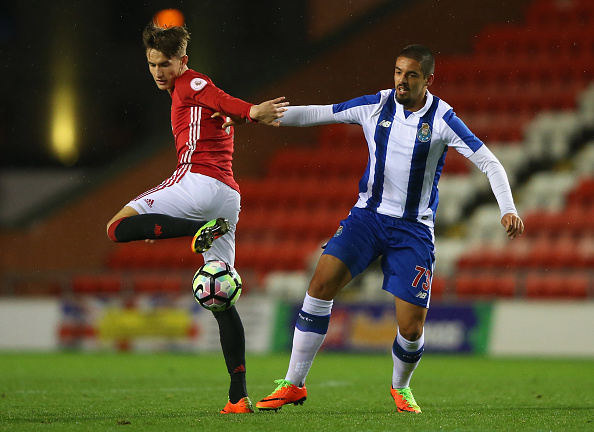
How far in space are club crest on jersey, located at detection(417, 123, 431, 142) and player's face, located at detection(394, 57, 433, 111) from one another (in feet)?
0.53

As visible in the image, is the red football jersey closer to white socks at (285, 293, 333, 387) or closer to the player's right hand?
the player's right hand

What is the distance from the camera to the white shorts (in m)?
5.13

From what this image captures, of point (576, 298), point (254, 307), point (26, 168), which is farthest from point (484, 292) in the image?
point (26, 168)

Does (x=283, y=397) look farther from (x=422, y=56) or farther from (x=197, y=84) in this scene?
A: (x=422, y=56)

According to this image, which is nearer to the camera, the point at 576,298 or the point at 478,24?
the point at 576,298

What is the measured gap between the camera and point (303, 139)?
17469 mm

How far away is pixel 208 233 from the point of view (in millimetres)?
4816

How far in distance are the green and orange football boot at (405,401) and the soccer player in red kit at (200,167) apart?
88 cm

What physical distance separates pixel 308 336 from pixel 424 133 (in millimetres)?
1314

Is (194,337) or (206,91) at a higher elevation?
(206,91)

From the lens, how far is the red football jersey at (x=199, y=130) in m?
5.20

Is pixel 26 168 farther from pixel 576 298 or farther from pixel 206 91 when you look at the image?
pixel 206 91

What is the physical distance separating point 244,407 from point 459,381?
3317mm

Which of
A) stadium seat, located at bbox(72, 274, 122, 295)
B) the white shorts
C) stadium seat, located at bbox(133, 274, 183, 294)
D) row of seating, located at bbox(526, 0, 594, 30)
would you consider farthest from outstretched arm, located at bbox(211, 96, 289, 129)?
row of seating, located at bbox(526, 0, 594, 30)
